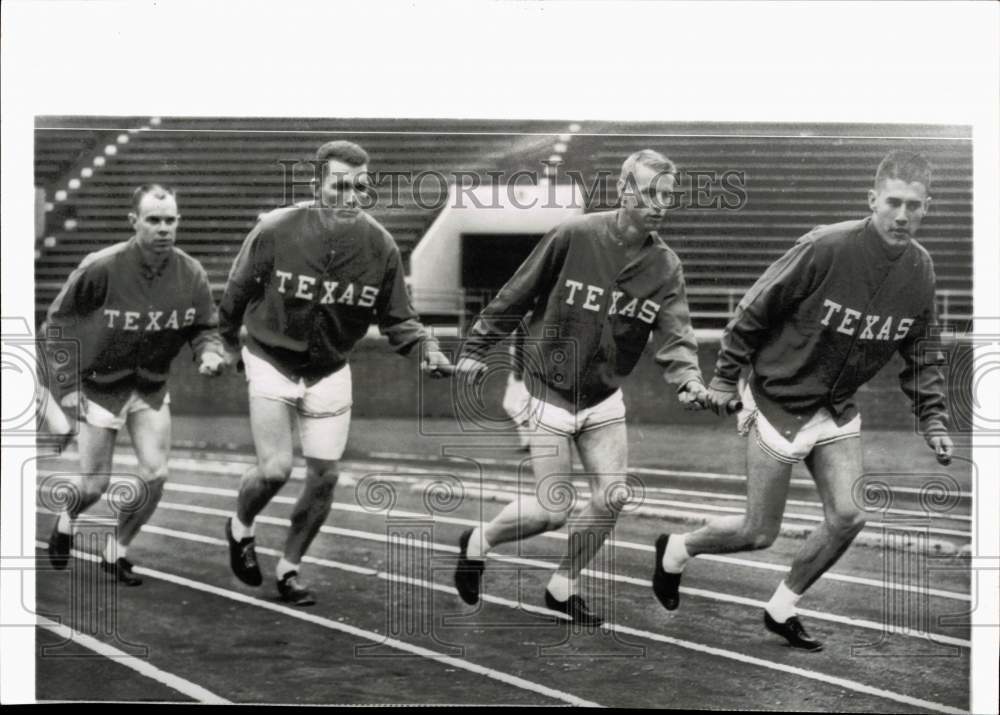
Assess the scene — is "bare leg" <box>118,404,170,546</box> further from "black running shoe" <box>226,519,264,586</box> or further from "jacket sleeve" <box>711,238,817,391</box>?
"jacket sleeve" <box>711,238,817,391</box>

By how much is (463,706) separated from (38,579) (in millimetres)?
1912

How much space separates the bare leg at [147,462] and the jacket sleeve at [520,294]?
138cm

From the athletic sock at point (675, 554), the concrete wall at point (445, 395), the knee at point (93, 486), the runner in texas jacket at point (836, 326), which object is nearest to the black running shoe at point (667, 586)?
the athletic sock at point (675, 554)

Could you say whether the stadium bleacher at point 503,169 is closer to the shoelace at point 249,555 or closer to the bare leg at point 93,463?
the bare leg at point 93,463

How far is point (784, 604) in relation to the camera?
492 centimetres

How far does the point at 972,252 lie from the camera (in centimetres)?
489

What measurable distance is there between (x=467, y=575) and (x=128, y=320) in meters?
1.81

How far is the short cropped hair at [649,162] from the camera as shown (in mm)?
4953

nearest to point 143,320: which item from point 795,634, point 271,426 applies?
point 271,426

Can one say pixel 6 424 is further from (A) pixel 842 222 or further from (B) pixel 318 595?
(A) pixel 842 222

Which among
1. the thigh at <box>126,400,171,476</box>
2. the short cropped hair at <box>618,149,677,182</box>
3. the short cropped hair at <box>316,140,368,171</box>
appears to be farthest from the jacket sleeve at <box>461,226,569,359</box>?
the thigh at <box>126,400,171,476</box>

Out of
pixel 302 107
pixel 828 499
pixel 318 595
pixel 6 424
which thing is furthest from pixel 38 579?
pixel 828 499

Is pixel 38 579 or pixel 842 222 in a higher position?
pixel 842 222

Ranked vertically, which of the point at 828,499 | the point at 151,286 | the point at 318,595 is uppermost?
the point at 151,286
